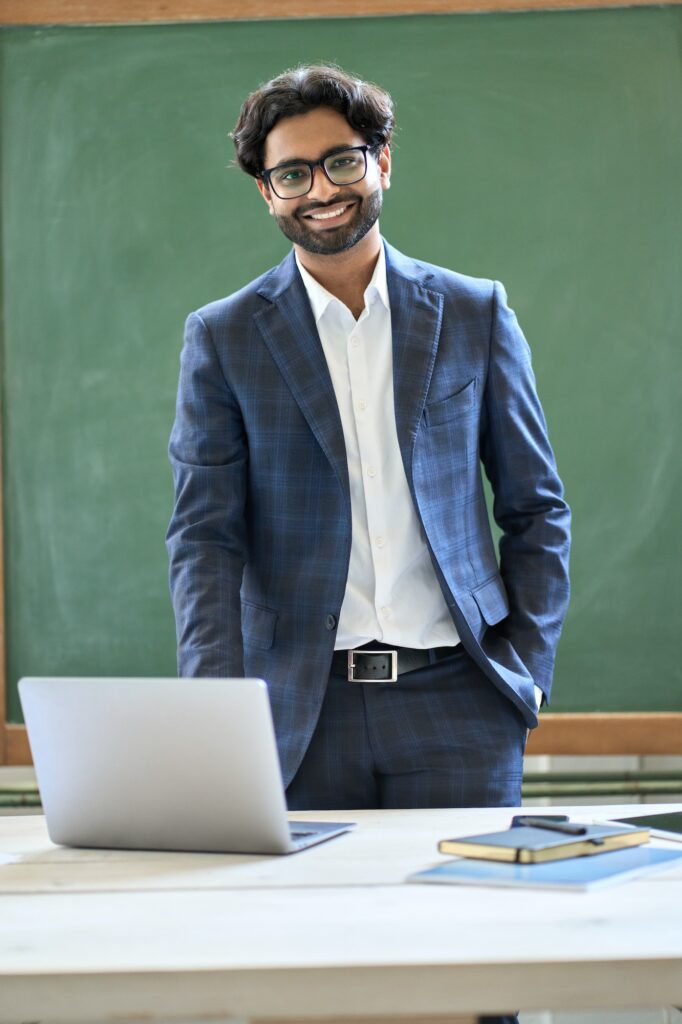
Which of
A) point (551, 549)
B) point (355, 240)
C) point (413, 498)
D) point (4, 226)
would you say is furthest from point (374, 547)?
point (4, 226)

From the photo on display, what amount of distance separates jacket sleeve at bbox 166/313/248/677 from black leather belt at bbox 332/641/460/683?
0.16 metres

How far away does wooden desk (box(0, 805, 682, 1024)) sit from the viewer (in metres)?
0.99

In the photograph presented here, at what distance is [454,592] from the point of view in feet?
6.32

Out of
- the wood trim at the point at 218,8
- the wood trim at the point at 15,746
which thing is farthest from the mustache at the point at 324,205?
the wood trim at the point at 15,746

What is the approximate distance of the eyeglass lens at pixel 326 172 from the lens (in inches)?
77.7

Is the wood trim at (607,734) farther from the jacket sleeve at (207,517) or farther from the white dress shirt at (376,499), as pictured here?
the jacket sleeve at (207,517)

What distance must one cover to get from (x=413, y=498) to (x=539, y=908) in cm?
92

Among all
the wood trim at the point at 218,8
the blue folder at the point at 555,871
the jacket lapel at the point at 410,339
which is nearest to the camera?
the blue folder at the point at 555,871

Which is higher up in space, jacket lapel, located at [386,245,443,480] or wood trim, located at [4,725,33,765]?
jacket lapel, located at [386,245,443,480]

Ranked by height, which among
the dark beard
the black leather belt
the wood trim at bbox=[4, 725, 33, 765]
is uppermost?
the dark beard

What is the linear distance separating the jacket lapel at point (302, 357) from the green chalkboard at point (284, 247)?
0.92m

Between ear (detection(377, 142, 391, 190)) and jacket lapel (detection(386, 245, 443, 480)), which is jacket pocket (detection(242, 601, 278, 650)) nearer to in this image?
jacket lapel (detection(386, 245, 443, 480))

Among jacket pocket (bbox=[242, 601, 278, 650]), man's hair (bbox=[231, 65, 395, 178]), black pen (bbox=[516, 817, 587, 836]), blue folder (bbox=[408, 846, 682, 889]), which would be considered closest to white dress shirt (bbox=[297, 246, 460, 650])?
jacket pocket (bbox=[242, 601, 278, 650])

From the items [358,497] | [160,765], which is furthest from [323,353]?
[160,765]
